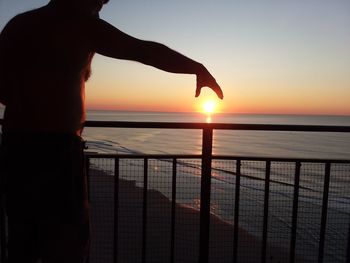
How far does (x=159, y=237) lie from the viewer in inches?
308

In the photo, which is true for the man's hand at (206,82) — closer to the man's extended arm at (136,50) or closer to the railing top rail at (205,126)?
the man's extended arm at (136,50)

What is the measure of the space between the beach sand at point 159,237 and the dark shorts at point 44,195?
478 centimetres

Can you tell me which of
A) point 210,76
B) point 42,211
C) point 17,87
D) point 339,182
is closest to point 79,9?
point 17,87

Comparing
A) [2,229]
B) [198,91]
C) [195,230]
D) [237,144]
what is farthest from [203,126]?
[237,144]

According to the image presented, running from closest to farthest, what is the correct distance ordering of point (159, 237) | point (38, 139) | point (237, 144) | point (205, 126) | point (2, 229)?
point (38, 139)
point (205, 126)
point (2, 229)
point (159, 237)
point (237, 144)

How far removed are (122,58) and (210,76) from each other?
411mm

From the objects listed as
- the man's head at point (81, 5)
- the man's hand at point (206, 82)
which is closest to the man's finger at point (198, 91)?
the man's hand at point (206, 82)

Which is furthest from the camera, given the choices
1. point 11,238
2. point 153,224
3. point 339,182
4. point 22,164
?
point 339,182

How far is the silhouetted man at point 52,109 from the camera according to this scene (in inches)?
64.3

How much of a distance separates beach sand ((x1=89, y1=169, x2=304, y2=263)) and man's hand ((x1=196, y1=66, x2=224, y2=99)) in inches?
208

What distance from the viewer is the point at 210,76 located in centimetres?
175

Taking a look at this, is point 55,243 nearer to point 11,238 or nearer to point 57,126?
point 11,238

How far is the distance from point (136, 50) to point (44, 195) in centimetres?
79

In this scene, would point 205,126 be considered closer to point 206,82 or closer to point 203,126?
point 203,126
